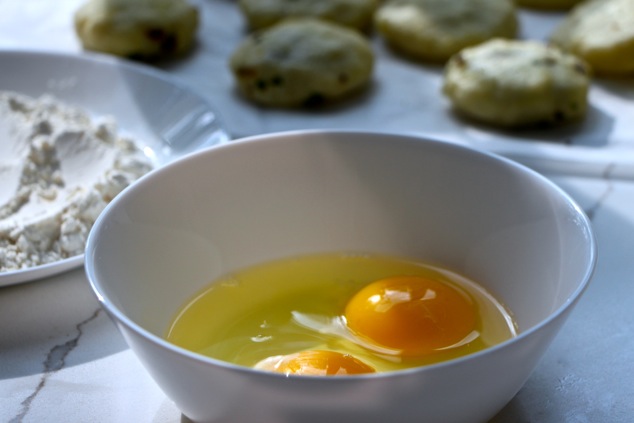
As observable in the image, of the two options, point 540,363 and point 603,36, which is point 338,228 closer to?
point 540,363

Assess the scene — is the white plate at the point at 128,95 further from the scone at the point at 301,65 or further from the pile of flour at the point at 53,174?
the scone at the point at 301,65

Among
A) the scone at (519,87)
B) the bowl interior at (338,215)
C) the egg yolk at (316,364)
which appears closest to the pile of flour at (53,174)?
the bowl interior at (338,215)

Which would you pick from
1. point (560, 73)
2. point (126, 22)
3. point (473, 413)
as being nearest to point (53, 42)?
point (126, 22)

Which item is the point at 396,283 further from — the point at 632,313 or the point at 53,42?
the point at 53,42

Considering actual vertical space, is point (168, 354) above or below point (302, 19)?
above

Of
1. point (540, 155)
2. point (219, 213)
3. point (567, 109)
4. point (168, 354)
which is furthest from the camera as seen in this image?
point (567, 109)

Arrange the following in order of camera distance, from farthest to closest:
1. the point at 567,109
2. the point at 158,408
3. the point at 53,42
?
the point at 53,42
the point at 567,109
the point at 158,408
